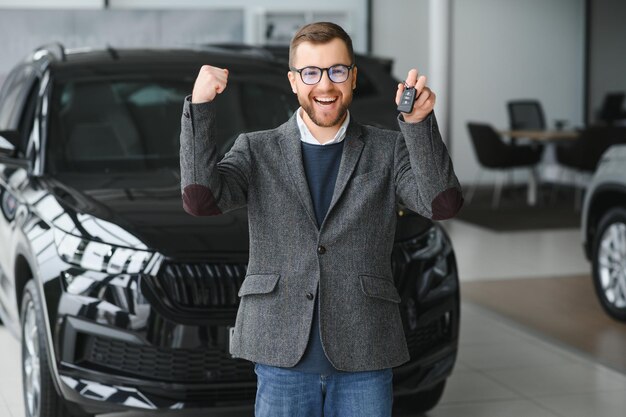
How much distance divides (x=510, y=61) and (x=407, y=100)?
12543 millimetres

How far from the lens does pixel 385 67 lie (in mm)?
7625

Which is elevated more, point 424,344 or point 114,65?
point 114,65

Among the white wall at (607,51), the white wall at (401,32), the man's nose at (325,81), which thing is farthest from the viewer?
the white wall at (607,51)

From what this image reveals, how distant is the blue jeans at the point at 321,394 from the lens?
2432 mm

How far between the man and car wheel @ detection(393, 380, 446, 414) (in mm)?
1998

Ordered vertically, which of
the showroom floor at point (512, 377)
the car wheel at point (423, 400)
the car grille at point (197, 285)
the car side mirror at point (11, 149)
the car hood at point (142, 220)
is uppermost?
the car side mirror at point (11, 149)

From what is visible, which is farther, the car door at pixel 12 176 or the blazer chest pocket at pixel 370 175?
the car door at pixel 12 176

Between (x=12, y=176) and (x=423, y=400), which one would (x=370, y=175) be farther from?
(x=12, y=176)

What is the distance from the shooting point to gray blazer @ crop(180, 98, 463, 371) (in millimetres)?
2369

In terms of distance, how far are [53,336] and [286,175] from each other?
158 cm

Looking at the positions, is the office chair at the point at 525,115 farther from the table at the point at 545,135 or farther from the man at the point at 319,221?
the man at the point at 319,221

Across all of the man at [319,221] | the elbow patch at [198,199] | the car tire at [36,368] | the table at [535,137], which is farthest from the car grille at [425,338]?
the table at [535,137]

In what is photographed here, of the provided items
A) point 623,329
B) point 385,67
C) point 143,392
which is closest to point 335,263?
point 143,392

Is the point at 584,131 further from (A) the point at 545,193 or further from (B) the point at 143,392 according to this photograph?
(B) the point at 143,392
